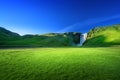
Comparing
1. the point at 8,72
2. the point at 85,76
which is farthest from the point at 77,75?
the point at 8,72

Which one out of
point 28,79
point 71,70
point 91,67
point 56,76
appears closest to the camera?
point 28,79

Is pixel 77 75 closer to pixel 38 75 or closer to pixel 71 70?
pixel 71 70

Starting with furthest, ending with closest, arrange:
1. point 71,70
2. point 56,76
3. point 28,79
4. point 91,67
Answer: point 91,67
point 71,70
point 56,76
point 28,79

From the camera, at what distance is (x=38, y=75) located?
2631 cm

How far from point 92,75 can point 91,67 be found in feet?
16.7

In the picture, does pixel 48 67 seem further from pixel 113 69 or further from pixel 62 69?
pixel 113 69

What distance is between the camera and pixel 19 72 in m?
27.6

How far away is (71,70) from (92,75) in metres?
4.35

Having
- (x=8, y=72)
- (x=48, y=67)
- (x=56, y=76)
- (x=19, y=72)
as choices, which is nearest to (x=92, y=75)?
(x=56, y=76)

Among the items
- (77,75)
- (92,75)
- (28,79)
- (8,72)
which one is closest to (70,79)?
(77,75)

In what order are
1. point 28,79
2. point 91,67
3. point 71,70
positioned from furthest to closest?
point 91,67, point 71,70, point 28,79

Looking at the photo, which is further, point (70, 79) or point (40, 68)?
point (40, 68)

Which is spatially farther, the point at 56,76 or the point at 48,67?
the point at 48,67

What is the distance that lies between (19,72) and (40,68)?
4.41 metres
